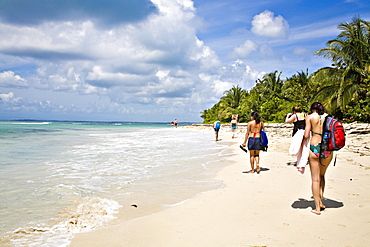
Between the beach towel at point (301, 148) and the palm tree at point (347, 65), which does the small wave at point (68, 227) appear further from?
the palm tree at point (347, 65)

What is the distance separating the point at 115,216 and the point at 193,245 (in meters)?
1.83

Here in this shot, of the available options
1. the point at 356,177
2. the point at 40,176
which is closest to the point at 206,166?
the point at 356,177

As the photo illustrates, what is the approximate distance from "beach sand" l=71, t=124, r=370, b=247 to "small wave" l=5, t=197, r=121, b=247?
0.23 metres

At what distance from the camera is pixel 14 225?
14.0 feet

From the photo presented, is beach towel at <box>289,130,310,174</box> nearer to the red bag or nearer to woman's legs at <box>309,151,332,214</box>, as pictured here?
woman's legs at <box>309,151,332,214</box>

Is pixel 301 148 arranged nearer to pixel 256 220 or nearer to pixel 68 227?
pixel 256 220

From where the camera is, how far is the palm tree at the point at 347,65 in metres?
18.2

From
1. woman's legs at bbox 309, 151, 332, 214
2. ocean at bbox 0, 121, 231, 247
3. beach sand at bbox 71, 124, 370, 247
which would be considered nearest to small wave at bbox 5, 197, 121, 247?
ocean at bbox 0, 121, 231, 247

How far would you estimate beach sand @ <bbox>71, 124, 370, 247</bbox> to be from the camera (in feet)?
11.3

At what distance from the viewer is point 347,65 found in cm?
1995

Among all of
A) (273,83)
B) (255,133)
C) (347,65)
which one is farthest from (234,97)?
(255,133)

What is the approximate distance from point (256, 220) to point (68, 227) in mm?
2891

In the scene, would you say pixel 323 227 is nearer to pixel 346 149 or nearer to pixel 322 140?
pixel 322 140

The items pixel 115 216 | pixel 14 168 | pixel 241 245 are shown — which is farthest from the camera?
pixel 14 168
